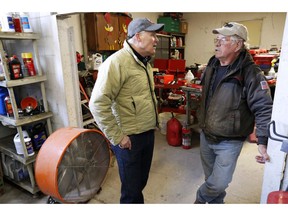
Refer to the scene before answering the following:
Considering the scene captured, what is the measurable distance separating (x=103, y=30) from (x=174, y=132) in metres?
1.87

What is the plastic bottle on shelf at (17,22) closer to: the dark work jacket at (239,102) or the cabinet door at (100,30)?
the cabinet door at (100,30)

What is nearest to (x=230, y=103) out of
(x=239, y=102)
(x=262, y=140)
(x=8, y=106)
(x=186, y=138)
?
(x=239, y=102)

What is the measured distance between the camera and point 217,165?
1.58 meters

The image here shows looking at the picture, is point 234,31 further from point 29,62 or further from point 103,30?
point 103,30

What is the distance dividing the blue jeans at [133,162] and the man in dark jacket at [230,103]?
0.47 meters

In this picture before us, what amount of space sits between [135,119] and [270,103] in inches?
33.3

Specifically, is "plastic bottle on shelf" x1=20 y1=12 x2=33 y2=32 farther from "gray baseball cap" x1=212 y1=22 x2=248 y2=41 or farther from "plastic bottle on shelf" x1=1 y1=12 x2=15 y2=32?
"gray baseball cap" x1=212 y1=22 x2=248 y2=41

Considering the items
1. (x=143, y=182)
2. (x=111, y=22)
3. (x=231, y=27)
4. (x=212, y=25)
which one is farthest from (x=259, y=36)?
(x=143, y=182)

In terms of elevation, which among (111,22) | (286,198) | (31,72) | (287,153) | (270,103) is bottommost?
(286,198)

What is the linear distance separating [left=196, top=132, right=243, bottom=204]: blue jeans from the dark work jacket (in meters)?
0.07

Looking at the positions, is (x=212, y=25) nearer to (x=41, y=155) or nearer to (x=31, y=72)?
(x=31, y=72)

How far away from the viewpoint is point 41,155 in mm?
1661

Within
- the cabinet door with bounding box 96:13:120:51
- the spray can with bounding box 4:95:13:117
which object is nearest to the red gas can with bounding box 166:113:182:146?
the cabinet door with bounding box 96:13:120:51

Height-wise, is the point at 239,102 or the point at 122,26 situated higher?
the point at 122,26
